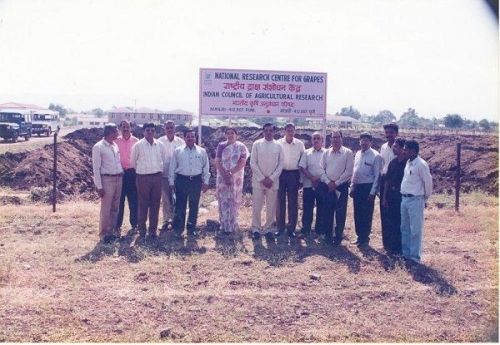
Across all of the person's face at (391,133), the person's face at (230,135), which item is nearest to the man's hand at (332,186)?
the person's face at (391,133)

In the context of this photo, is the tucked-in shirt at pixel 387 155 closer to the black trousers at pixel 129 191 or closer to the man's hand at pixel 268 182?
the man's hand at pixel 268 182

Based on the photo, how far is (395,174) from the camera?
6.51 m

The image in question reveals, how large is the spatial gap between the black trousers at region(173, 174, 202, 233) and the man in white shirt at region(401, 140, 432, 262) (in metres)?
3.11

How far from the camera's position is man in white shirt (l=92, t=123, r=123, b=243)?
276 inches

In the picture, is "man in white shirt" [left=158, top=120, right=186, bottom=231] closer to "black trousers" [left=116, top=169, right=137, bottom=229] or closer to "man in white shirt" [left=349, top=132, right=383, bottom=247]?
"black trousers" [left=116, top=169, right=137, bottom=229]

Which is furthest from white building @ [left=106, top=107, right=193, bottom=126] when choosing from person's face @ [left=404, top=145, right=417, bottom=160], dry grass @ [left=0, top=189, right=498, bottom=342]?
person's face @ [left=404, top=145, right=417, bottom=160]

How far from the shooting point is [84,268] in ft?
19.5

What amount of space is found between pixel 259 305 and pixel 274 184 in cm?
292

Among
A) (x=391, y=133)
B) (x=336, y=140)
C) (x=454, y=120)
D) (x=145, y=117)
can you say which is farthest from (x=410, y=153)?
(x=454, y=120)

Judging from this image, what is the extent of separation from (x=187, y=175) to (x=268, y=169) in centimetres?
126

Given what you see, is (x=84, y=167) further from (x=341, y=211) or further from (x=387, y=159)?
(x=387, y=159)

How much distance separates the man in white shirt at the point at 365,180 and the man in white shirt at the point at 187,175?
7.64ft

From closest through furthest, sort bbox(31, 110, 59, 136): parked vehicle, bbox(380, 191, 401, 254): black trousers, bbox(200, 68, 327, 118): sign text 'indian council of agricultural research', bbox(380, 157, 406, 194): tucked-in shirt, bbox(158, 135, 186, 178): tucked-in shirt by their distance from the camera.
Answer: bbox(380, 157, 406, 194): tucked-in shirt → bbox(380, 191, 401, 254): black trousers → bbox(158, 135, 186, 178): tucked-in shirt → bbox(200, 68, 327, 118): sign text 'indian council of agricultural research' → bbox(31, 110, 59, 136): parked vehicle

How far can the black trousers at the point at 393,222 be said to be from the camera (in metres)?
6.59
